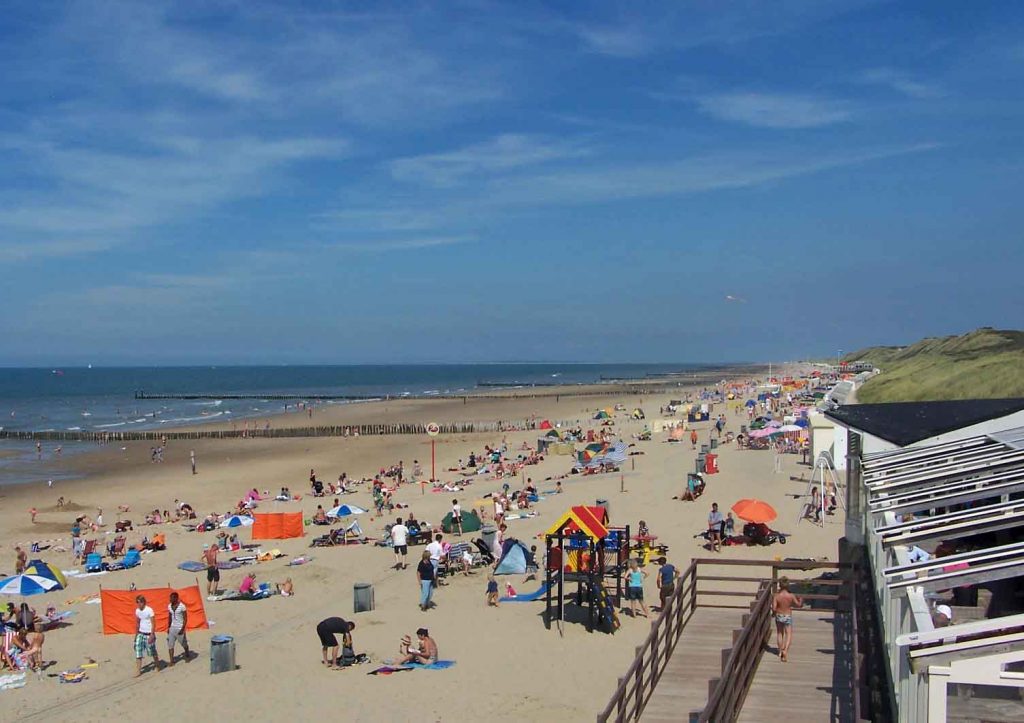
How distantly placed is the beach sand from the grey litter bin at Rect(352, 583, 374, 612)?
0.74 feet

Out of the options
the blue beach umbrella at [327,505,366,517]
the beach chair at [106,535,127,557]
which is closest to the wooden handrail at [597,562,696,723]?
the blue beach umbrella at [327,505,366,517]

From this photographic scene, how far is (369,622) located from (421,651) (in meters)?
2.57

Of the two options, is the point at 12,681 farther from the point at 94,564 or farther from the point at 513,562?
the point at 513,562

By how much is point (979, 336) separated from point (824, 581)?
8059 cm

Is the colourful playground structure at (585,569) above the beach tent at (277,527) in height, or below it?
above

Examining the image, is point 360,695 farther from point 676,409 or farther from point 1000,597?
point 676,409

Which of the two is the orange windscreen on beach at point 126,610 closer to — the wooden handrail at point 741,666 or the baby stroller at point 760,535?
the wooden handrail at point 741,666

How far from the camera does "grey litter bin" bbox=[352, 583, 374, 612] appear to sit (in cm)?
1578

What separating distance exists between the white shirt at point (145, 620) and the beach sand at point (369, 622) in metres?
0.64

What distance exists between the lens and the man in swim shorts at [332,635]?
12.9m

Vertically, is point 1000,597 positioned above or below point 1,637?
above

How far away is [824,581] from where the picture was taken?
11352mm

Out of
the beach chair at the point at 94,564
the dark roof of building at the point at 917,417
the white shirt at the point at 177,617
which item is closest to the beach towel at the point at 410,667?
the white shirt at the point at 177,617

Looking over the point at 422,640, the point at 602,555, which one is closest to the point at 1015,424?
the point at 602,555
